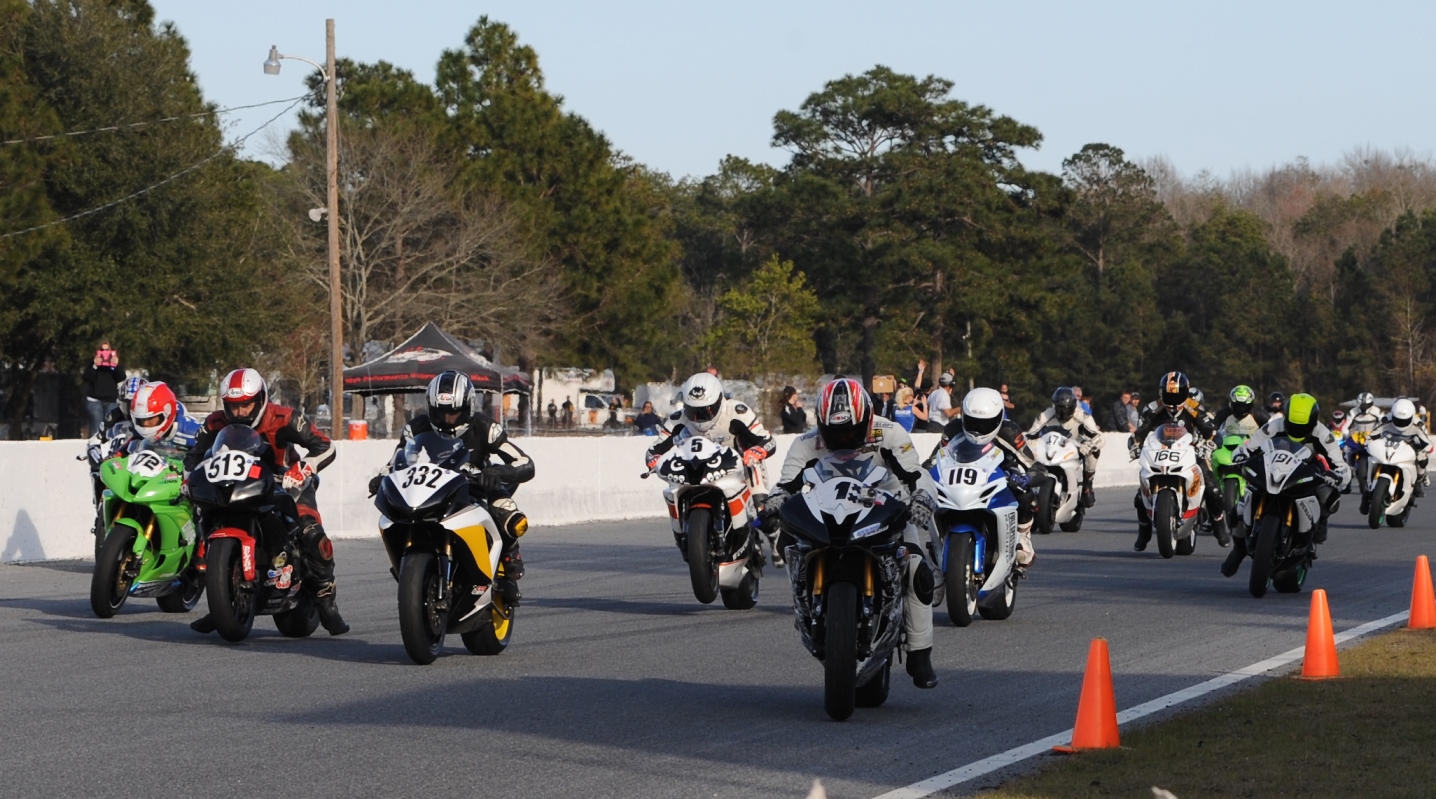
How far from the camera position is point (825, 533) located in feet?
27.2

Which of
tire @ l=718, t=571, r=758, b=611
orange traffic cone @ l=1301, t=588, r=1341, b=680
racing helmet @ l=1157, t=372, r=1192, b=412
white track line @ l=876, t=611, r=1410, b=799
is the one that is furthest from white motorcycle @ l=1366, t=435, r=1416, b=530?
orange traffic cone @ l=1301, t=588, r=1341, b=680

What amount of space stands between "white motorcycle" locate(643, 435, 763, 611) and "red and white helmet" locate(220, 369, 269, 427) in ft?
10.5

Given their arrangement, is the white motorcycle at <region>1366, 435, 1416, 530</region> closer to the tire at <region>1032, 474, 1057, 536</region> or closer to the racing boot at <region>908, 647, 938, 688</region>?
the tire at <region>1032, 474, 1057, 536</region>

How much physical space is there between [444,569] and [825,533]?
263 centimetres

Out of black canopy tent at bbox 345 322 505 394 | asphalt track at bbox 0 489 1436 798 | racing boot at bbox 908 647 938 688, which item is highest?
black canopy tent at bbox 345 322 505 394

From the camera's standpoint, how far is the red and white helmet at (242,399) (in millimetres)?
11297

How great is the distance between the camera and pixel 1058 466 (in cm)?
2053

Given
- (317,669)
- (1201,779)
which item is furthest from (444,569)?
(1201,779)

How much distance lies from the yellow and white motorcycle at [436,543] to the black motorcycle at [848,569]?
219cm

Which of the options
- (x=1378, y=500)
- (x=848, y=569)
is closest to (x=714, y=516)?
(x=848, y=569)

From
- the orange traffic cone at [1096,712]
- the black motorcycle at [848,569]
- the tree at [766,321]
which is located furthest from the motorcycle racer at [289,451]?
the tree at [766,321]

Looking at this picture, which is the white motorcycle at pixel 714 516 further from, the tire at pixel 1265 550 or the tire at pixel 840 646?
the tire at pixel 840 646

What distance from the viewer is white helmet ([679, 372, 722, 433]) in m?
13.6

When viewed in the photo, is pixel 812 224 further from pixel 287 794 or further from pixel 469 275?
pixel 287 794
